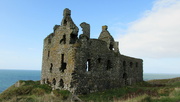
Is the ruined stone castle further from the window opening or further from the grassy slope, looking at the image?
the grassy slope

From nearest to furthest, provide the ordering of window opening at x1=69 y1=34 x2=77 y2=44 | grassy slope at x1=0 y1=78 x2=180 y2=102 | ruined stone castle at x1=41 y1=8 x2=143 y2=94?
grassy slope at x1=0 y1=78 x2=180 y2=102 < ruined stone castle at x1=41 y1=8 x2=143 y2=94 < window opening at x1=69 y1=34 x2=77 y2=44

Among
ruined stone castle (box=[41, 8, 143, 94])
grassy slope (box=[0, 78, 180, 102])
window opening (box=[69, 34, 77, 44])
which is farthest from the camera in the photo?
window opening (box=[69, 34, 77, 44])

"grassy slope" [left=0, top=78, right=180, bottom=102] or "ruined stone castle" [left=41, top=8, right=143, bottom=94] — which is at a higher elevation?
"ruined stone castle" [left=41, top=8, right=143, bottom=94]

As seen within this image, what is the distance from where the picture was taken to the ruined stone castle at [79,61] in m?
19.5

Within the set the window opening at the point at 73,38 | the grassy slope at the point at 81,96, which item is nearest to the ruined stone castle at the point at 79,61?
the window opening at the point at 73,38

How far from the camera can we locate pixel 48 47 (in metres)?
25.8

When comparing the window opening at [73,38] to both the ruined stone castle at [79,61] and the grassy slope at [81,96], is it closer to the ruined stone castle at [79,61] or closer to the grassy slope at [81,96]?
the ruined stone castle at [79,61]

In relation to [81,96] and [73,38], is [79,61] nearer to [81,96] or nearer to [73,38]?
[73,38]

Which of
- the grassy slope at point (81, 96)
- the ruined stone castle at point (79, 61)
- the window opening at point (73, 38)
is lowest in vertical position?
the grassy slope at point (81, 96)

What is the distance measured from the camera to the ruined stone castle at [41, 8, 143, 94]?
19.5 meters

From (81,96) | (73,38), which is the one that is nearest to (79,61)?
(73,38)

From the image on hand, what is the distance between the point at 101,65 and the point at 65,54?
5.40 meters

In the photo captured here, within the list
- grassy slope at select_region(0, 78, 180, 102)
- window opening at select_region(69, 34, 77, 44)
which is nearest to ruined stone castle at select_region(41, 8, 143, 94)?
window opening at select_region(69, 34, 77, 44)

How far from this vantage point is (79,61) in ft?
64.2
